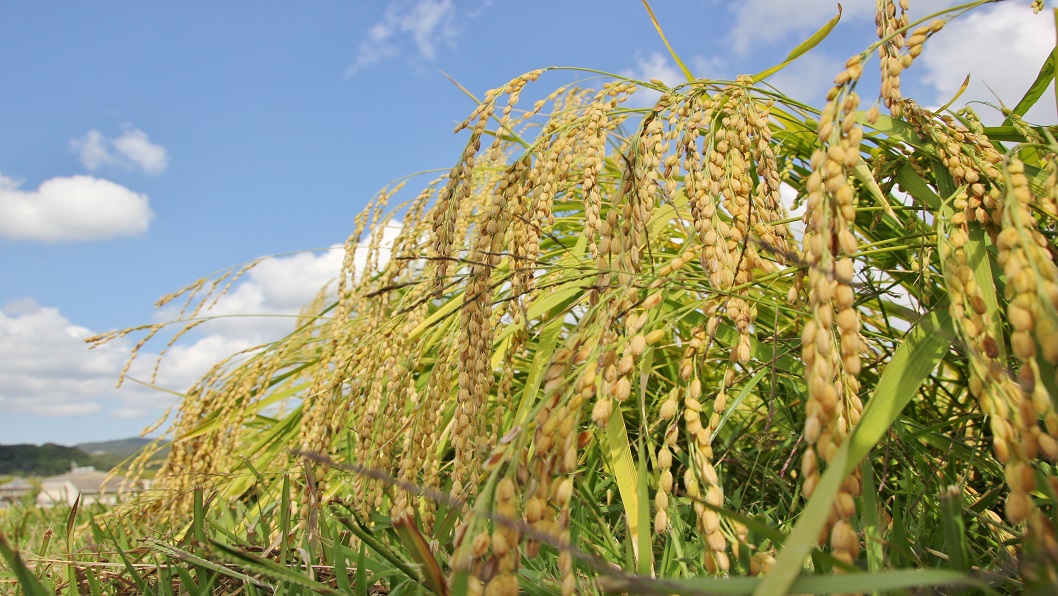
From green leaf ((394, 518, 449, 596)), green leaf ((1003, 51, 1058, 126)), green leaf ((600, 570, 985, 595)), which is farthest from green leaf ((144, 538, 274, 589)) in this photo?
green leaf ((1003, 51, 1058, 126))

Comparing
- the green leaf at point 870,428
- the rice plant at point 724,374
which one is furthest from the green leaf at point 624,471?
the green leaf at point 870,428

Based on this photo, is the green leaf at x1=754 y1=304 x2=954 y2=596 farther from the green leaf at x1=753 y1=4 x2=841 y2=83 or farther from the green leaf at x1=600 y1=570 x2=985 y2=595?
the green leaf at x1=753 y1=4 x2=841 y2=83

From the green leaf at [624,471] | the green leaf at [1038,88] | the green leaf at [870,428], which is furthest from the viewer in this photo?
the green leaf at [1038,88]

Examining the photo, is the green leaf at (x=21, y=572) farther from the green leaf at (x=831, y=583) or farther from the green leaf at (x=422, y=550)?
the green leaf at (x=831, y=583)

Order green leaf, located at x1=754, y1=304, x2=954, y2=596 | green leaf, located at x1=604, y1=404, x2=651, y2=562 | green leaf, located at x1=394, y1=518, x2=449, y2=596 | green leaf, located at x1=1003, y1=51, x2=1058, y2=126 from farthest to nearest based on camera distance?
green leaf, located at x1=1003, y1=51, x2=1058, y2=126 → green leaf, located at x1=604, y1=404, x2=651, y2=562 → green leaf, located at x1=394, y1=518, x2=449, y2=596 → green leaf, located at x1=754, y1=304, x2=954, y2=596

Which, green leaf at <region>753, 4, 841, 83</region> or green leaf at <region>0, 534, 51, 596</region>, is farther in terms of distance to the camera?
green leaf at <region>753, 4, 841, 83</region>

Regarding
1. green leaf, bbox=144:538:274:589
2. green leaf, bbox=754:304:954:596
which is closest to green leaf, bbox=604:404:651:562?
green leaf, bbox=754:304:954:596

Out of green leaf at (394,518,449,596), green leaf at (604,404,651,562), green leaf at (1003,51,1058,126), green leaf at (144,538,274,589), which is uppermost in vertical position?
green leaf at (1003,51,1058,126)

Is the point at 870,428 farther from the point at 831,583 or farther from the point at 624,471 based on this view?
the point at 624,471

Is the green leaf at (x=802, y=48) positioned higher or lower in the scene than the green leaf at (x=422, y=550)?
higher

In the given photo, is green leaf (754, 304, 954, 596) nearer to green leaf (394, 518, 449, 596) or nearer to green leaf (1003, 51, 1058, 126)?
green leaf (394, 518, 449, 596)

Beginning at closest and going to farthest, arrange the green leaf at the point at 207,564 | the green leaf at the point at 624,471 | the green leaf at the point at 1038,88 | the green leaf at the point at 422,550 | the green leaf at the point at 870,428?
the green leaf at the point at 870,428, the green leaf at the point at 422,550, the green leaf at the point at 624,471, the green leaf at the point at 207,564, the green leaf at the point at 1038,88

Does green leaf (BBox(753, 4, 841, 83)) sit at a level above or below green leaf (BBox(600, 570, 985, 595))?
above

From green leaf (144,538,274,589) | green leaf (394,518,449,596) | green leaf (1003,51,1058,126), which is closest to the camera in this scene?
green leaf (394,518,449,596)
